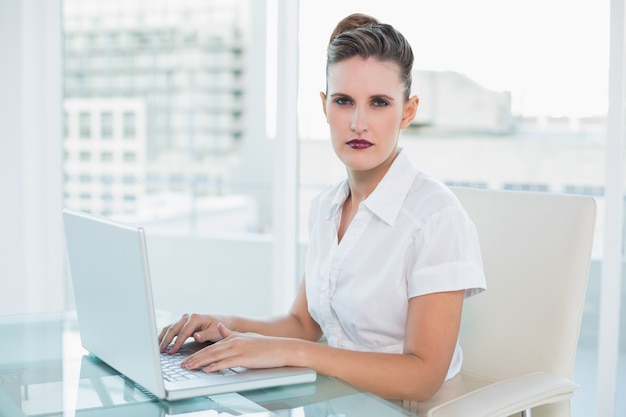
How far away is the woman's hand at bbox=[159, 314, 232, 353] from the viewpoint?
4.94ft

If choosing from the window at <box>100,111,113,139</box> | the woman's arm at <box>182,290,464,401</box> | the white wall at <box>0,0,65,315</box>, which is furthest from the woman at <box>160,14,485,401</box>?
the window at <box>100,111,113,139</box>

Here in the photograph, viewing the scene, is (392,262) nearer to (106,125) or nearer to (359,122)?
(359,122)

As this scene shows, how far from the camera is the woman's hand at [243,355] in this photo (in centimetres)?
132

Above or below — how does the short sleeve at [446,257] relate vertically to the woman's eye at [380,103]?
below

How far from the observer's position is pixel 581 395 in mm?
2645

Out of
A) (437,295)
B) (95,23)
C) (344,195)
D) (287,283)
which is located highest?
(95,23)

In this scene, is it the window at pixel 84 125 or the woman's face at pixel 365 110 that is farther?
the window at pixel 84 125

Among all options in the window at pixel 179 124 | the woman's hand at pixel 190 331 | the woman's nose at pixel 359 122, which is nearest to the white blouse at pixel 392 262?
the woman's nose at pixel 359 122

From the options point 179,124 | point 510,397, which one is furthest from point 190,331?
point 179,124

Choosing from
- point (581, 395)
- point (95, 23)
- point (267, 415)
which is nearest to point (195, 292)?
point (95, 23)

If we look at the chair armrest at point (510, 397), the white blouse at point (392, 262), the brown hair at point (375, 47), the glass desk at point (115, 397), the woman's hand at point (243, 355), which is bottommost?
the chair armrest at point (510, 397)

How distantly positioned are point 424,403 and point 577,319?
14.4 inches

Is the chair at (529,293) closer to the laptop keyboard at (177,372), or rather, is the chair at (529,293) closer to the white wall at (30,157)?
the laptop keyboard at (177,372)

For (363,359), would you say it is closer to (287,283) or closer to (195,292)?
(287,283)
